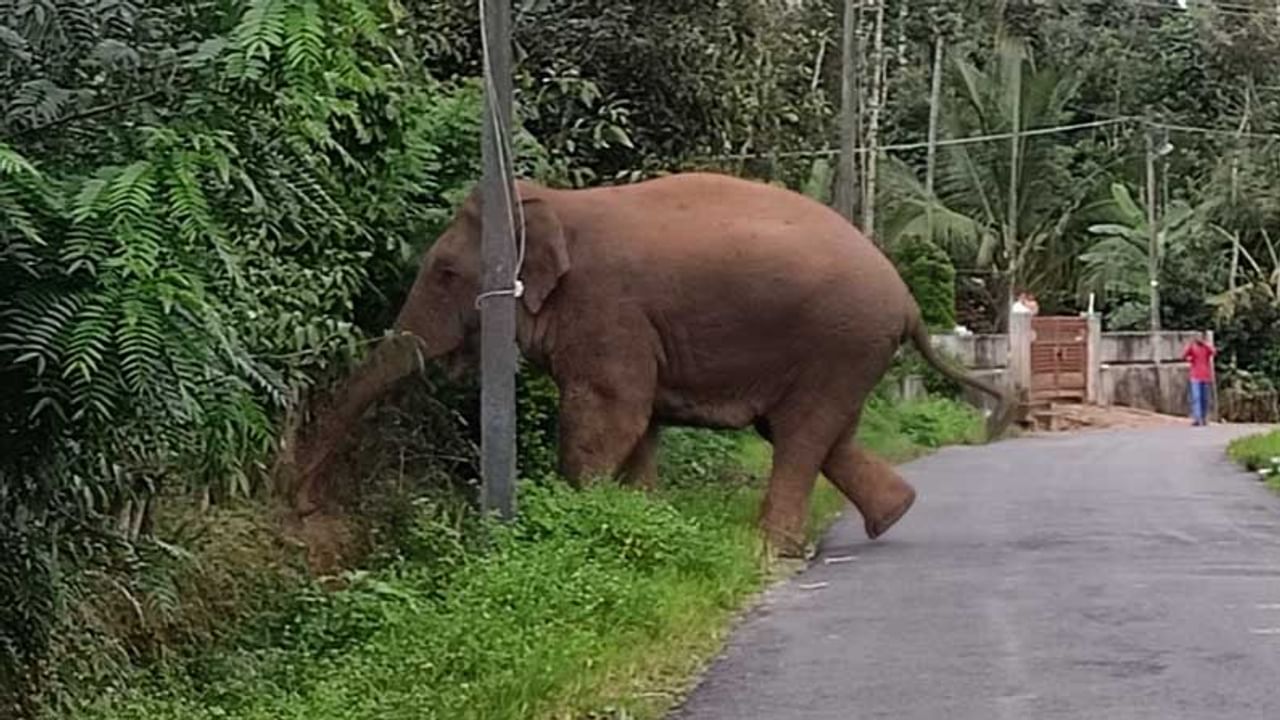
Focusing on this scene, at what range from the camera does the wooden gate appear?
41.6m

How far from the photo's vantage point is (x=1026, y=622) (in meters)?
10.7

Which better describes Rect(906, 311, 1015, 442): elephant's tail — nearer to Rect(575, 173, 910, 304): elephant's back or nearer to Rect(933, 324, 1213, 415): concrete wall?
Rect(575, 173, 910, 304): elephant's back

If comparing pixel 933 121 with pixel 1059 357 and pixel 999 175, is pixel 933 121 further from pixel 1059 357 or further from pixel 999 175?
pixel 1059 357

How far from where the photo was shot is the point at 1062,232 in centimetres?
4731

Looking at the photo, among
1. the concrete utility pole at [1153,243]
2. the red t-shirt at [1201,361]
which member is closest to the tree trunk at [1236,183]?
the concrete utility pole at [1153,243]

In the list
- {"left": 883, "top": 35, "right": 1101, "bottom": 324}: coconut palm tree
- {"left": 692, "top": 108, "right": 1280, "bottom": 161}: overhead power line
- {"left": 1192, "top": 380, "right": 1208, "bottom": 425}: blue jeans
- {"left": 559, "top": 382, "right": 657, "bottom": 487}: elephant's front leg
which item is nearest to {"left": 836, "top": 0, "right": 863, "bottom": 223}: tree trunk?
{"left": 692, "top": 108, "right": 1280, "bottom": 161}: overhead power line

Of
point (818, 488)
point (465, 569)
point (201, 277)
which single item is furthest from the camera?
point (818, 488)

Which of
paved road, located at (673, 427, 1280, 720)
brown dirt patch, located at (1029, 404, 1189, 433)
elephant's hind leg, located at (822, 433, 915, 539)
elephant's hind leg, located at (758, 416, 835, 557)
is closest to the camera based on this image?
paved road, located at (673, 427, 1280, 720)

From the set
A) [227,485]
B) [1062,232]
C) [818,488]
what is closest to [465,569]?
[227,485]

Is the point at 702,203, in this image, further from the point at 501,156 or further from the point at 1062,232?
the point at 1062,232

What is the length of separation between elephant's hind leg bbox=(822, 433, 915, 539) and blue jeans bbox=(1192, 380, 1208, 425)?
25.5m

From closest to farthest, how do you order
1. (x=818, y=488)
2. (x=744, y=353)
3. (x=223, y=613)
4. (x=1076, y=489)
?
(x=223, y=613)
(x=744, y=353)
(x=818, y=488)
(x=1076, y=489)

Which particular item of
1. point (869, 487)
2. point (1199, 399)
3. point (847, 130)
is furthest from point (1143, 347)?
point (869, 487)

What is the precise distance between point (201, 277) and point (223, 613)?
3218 mm
